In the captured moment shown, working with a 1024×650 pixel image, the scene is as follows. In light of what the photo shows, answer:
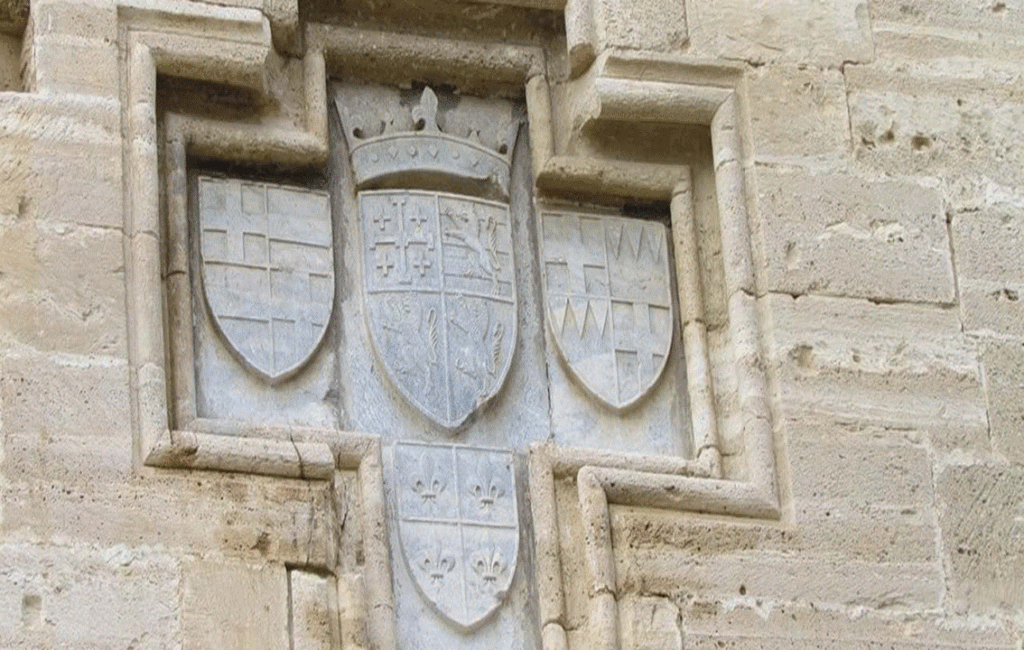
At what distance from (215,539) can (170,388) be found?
1.42 feet

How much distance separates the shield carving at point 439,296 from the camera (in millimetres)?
8297

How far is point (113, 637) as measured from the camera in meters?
7.62

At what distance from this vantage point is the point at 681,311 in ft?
28.3

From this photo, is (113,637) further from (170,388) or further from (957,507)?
(957,507)

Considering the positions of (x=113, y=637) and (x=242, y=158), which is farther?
(x=242, y=158)

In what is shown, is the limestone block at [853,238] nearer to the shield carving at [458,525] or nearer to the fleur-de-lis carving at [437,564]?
the shield carving at [458,525]

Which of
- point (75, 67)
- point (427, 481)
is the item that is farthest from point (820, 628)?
point (75, 67)

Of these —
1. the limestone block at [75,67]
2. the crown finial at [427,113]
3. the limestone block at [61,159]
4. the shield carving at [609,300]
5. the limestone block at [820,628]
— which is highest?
the limestone block at [75,67]

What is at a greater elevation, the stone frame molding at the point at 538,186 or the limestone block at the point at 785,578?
the stone frame molding at the point at 538,186

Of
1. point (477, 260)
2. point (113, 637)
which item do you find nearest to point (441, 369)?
point (477, 260)

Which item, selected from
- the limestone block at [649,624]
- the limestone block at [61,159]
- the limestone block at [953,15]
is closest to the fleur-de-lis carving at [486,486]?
the limestone block at [649,624]

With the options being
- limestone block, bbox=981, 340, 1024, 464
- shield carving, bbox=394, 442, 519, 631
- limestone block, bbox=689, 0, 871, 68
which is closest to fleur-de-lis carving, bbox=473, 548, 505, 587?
shield carving, bbox=394, 442, 519, 631

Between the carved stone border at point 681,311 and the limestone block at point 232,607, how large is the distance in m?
0.64

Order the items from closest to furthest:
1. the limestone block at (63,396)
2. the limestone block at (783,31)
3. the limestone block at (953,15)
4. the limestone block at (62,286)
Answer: the limestone block at (63,396) < the limestone block at (62,286) < the limestone block at (783,31) < the limestone block at (953,15)
